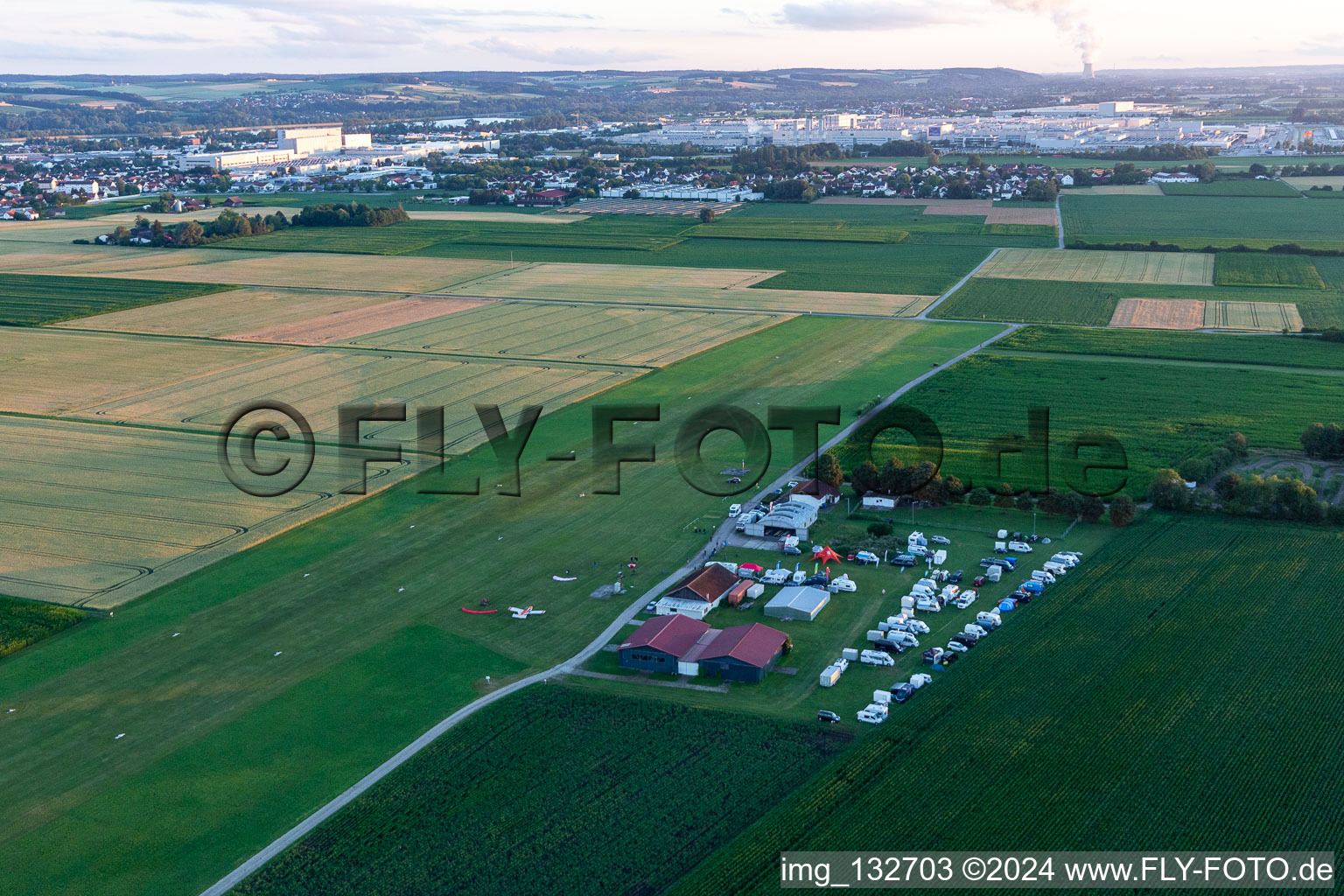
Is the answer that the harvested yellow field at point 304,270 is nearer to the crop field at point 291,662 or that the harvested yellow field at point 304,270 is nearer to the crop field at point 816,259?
the crop field at point 816,259

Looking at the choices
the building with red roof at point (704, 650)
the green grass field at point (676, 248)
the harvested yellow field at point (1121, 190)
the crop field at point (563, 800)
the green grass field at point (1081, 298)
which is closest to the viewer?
the crop field at point (563, 800)

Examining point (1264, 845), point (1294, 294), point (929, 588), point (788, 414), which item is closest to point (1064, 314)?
point (1294, 294)

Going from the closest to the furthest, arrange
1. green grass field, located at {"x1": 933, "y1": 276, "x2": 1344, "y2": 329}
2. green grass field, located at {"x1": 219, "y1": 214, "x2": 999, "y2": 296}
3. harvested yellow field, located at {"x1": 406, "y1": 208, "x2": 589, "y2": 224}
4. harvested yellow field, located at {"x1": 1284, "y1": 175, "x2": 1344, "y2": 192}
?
green grass field, located at {"x1": 933, "y1": 276, "x2": 1344, "y2": 329}
green grass field, located at {"x1": 219, "y1": 214, "x2": 999, "y2": 296}
harvested yellow field, located at {"x1": 406, "y1": 208, "x2": 589, "y2": 224}
harvested yellow field, located at {"x1": 1284, "y1": 175, "x2": 1344, "y2": 192}

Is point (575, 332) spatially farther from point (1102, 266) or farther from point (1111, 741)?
point (1111, 741)

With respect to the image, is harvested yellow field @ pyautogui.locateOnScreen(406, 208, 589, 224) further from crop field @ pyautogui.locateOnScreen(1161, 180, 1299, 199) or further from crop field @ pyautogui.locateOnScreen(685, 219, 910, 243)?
crop field @ pyautogui.locateOnScreen(1161, 180, 1299, 199)

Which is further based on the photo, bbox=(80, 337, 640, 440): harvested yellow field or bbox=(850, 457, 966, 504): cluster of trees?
bbox=(80, 337, 640, 440): harvested yellow field

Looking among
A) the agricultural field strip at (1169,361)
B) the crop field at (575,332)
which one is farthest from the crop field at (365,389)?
the agricultural field strip at (1169,361)

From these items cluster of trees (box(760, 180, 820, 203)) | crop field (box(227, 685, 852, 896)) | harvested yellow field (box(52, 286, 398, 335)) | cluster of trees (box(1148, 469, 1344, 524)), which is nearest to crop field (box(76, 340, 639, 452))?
harvested yellow field (box(52, 286, 398, 335))
